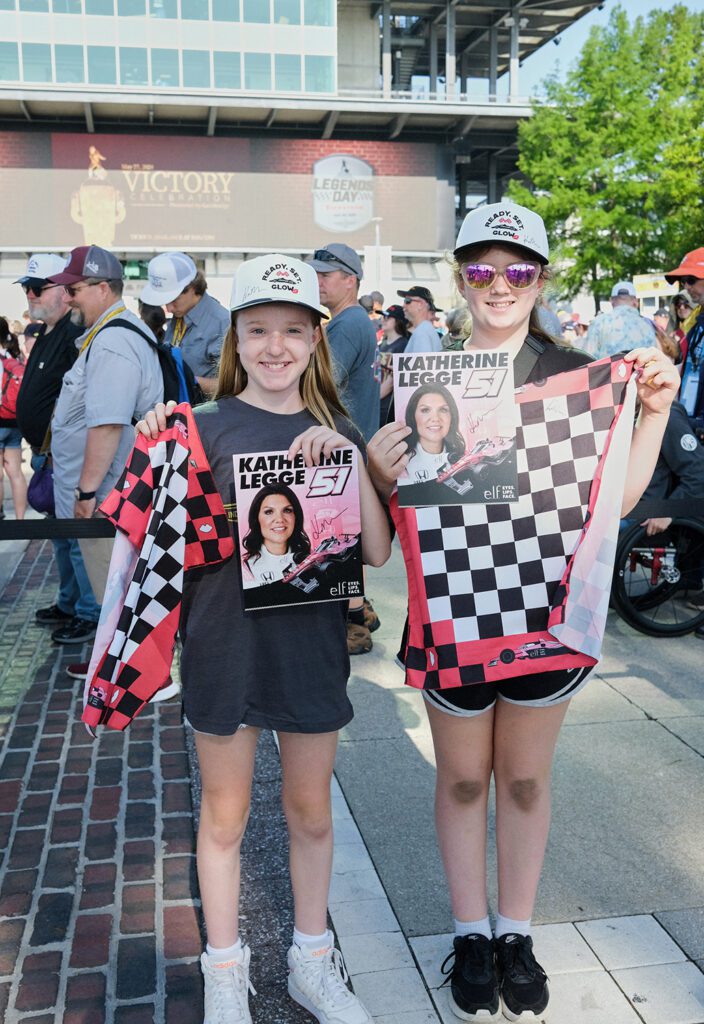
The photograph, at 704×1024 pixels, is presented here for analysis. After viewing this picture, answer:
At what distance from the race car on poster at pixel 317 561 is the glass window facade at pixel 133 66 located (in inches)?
2045

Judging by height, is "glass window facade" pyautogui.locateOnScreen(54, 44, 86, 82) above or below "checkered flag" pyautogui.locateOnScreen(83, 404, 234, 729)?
above

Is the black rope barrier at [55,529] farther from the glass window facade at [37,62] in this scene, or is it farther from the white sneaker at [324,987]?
the glass window facade at [37,62]

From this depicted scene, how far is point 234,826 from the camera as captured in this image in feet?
8.46

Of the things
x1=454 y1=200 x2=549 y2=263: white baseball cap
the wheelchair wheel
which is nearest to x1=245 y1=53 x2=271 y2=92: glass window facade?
the wheelchair wheel

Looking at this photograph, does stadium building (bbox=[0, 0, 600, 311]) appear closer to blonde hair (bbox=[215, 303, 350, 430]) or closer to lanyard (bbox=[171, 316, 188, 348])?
lanyard (bbox=[171, 316, 188, 348])

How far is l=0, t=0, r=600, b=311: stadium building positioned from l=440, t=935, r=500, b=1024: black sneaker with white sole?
46381 mm

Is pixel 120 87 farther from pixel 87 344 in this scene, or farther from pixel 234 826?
pixel 234 826

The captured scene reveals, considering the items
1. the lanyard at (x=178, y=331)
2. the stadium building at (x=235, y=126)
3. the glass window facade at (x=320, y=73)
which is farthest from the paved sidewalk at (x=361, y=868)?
the glass window facade at (x=320, y=73)

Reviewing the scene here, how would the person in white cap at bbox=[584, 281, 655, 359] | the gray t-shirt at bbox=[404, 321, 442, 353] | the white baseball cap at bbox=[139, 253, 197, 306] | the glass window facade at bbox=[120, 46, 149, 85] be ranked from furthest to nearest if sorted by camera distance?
1. the glass window facade at bbox=[120, 46, 149, 85]
2. the gray t-shirt at bbox=[404, 321, 442, 353]
3. the white baseball cap at bbox=[139, 253, 197, 306]
4. the person in white cap at bbox=[584, 281, 655, 359]

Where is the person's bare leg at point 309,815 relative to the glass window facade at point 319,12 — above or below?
below

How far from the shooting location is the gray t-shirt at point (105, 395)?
4.80 meters

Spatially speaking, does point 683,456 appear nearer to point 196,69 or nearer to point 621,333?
point 621,333

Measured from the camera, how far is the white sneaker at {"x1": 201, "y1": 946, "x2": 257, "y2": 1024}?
101 inches

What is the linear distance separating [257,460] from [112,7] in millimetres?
51218
